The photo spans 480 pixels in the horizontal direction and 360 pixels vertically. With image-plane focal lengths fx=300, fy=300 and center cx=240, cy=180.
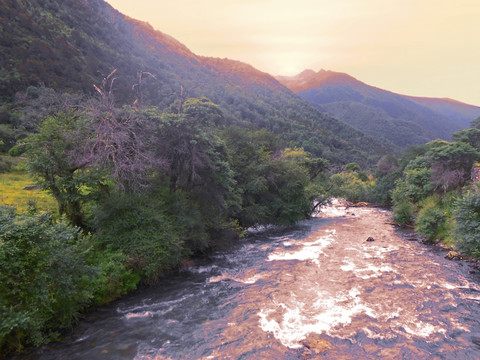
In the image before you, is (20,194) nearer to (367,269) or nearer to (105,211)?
(105,211)

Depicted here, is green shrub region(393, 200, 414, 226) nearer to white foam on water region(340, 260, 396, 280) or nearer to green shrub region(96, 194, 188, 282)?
white foam on water region(340, 260, 396, 280)

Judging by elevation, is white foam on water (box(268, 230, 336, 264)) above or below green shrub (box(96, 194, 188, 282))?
below

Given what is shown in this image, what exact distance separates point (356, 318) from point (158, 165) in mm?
15463

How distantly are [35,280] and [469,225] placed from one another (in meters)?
23.4

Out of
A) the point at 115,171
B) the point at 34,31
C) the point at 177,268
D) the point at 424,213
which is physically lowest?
the point at 177,268

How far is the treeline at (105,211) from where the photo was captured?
11.0 metres

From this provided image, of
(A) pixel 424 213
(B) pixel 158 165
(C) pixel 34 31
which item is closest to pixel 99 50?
(C) pixel 34 31

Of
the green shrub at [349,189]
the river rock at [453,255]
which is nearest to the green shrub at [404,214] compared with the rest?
the river rock at [453,255]

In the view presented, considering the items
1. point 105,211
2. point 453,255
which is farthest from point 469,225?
point 105,211

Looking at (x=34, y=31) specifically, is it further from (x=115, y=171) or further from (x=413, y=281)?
(x=413, y=281)

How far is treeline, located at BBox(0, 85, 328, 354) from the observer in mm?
11008

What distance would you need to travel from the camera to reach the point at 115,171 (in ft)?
57.6

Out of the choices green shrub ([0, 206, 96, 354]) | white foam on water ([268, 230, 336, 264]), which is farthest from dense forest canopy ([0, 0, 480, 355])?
white foam on water ([268, 230, 336, 264])

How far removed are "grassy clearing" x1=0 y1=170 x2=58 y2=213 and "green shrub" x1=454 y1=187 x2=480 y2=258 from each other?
84.6 ft
